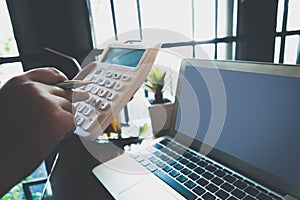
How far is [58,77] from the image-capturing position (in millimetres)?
406

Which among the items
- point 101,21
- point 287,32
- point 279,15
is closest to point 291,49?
point 287,32

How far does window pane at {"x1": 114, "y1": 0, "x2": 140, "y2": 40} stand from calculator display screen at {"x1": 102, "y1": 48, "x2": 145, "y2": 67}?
382 millimetres

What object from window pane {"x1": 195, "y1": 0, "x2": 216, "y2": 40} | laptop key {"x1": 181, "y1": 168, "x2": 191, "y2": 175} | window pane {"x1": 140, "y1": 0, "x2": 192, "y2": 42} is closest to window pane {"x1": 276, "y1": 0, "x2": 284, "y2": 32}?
window pane {"x1": 195, "y1": 0, "x2": 216, "y2": 40}

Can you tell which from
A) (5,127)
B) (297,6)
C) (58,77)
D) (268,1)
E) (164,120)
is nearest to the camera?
(5,127)

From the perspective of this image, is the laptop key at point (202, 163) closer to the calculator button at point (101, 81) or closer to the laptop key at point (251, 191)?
the laptop key at point (251, 191)

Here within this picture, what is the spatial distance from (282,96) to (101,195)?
1.27 ft

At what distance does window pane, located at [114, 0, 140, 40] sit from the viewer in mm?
967

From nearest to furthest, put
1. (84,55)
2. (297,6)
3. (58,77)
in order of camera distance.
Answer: (58,77) → (84,55) → (297,6)

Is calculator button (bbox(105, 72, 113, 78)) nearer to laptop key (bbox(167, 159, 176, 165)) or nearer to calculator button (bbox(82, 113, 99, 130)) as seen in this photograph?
calculator button (bbox(82, 113, 99, 130))

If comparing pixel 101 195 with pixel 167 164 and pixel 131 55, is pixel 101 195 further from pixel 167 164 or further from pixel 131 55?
pixel 131 55

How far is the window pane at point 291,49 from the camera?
54.9 inches

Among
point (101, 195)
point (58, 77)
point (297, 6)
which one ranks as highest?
point (297, 6)

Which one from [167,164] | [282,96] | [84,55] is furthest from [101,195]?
[84,55]

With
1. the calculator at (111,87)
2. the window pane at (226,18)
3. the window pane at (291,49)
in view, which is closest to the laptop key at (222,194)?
the calculator at (111,87)
